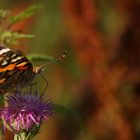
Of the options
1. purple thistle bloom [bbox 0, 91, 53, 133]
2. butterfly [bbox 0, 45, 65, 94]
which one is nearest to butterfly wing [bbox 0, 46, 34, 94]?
butterfly [bbox 0, 45, 65, 94]

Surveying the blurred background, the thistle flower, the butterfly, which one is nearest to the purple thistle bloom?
the thistle flower

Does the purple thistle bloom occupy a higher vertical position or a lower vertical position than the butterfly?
lower

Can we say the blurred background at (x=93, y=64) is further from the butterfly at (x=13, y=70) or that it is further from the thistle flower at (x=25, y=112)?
the butterfly at (x=13, y=70)

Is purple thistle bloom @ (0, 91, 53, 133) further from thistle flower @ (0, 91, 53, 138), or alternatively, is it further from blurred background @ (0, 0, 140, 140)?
blurred background @ (0, 0, 140, 140)

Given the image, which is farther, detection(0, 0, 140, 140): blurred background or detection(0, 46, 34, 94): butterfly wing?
detection(0, 0, 140, 140): blurred background

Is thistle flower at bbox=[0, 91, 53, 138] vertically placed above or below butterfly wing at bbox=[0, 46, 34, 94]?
below
